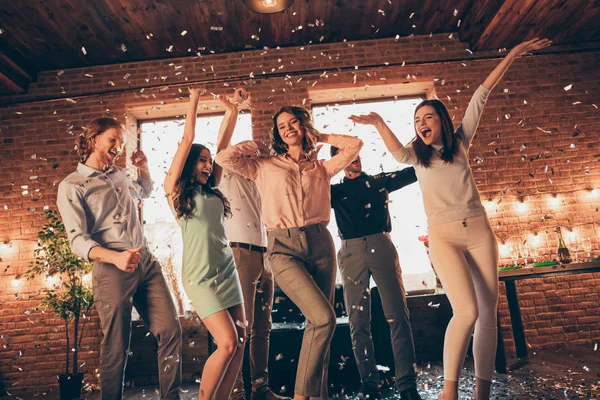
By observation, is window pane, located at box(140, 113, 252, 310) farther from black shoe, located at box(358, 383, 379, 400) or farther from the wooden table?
the wooden table

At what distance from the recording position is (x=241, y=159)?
2.38 meters

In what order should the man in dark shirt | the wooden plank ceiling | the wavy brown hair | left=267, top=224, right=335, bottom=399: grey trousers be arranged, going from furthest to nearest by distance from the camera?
the wooden plank ceiling, the man in dark shirt, the wavy brown hair, left=267, top=224, right=335, bottom=399: grey trousers

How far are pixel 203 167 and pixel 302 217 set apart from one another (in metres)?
0.58

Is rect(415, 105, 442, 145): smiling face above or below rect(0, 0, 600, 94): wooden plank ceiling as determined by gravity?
below

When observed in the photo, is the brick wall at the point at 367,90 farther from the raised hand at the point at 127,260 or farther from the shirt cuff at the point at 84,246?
the raised hand at the point at 127,260

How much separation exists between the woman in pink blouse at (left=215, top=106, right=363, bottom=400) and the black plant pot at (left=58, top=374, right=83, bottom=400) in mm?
2980

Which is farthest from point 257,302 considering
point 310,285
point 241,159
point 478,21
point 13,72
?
point 13,72

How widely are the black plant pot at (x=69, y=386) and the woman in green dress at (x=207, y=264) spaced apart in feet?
9.01

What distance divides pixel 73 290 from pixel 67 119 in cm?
216

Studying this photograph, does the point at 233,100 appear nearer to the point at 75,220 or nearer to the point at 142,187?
the point at 142,187

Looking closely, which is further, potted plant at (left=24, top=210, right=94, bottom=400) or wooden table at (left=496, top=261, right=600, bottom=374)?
potted plant at (left=24, top=210, right=94, bottom=400)

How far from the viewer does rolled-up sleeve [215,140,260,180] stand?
234 centimetres

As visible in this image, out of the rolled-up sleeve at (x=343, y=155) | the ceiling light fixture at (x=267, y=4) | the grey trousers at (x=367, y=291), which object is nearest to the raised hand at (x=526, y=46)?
the rolled-up sleeve at (x=343, y=155)

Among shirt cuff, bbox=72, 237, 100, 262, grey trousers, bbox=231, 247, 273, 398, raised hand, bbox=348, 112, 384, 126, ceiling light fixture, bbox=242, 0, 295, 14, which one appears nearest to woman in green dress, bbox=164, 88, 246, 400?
shirt cuff, bbox=72, 237, 100, 262
